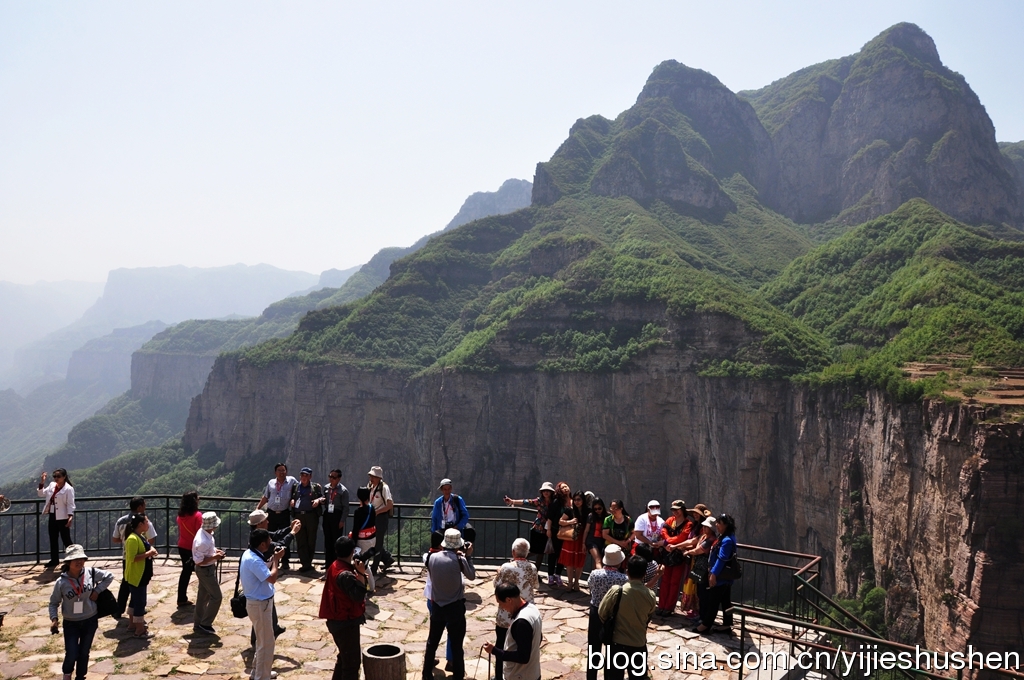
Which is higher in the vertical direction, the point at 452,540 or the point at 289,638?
the point at 452,540

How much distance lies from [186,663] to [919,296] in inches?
2250

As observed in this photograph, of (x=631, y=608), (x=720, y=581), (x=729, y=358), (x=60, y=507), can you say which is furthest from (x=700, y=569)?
(x=729, y=358)

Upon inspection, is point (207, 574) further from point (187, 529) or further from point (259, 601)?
point (259, 601)

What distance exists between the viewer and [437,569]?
9758 mm

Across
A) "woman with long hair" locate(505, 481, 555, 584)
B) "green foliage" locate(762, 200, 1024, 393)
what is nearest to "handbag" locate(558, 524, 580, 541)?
"woman with long hair" locate(505, 481, 555, 584)

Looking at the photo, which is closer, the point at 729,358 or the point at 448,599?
the point at 448,599

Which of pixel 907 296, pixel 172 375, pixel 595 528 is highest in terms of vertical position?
pixel 907 296

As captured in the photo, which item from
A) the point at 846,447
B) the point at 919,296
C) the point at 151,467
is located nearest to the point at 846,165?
the point at 919,296

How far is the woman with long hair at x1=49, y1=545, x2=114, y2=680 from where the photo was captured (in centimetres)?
968

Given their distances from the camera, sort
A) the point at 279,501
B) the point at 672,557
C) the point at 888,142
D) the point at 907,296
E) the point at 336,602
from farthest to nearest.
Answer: the point at 888,142 < the point at 907,296 < the point at 279,501 < the point at 672,557 < the point at 336,602

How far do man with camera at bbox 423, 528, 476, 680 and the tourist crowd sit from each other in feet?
0.05

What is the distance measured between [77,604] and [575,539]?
7.68 meters

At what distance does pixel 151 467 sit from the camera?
106m

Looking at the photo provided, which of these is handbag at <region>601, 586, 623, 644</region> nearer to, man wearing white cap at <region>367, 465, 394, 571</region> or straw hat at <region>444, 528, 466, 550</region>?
straw hat at <region>444, 528, 466, 550</region>
